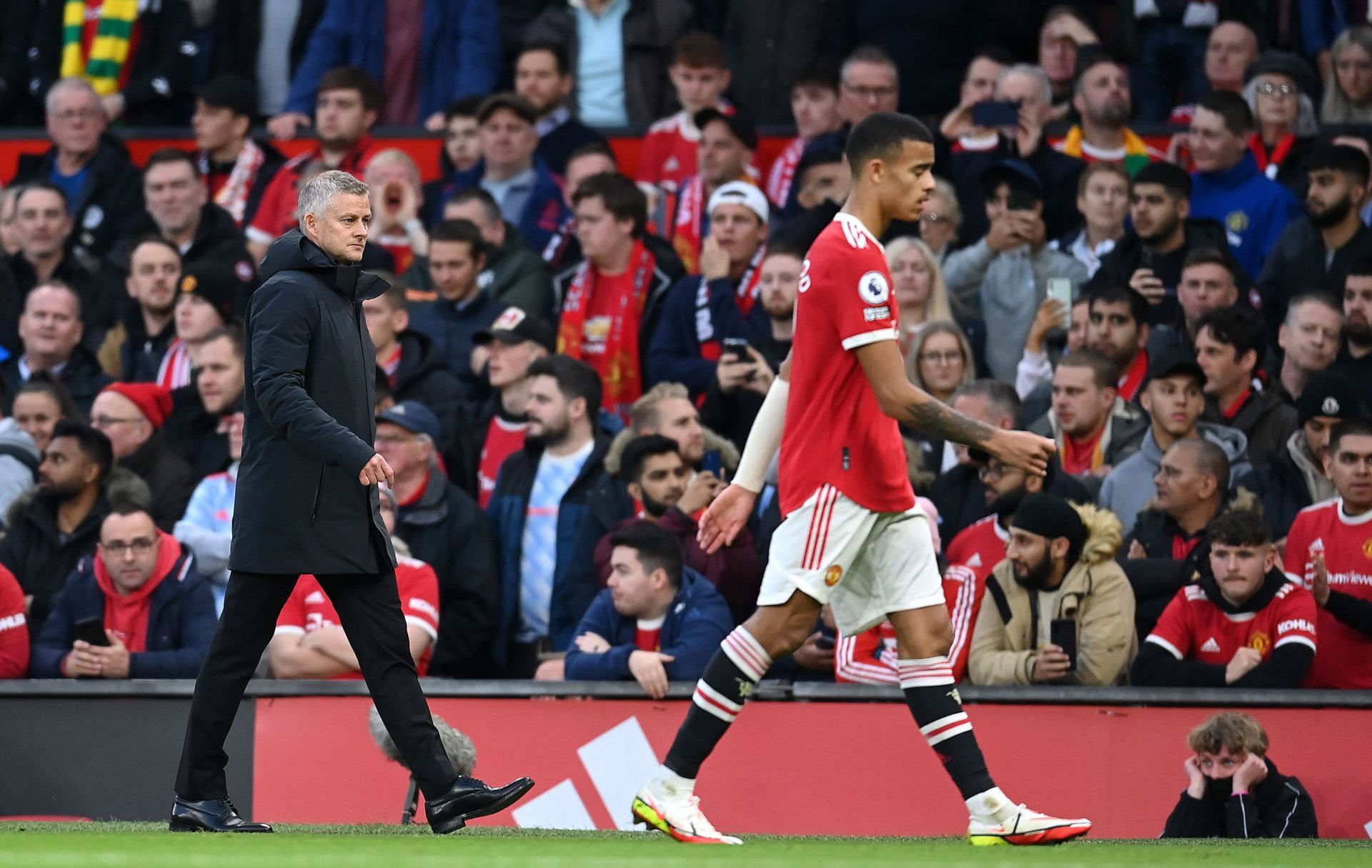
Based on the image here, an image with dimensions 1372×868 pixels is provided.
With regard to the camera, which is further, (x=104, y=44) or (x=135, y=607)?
(x=104, y=44)

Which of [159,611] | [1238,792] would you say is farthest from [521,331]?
[1238,792]

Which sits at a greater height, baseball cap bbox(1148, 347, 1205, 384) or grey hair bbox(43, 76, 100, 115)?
grey hair bbox(43, 76, 100, 115)

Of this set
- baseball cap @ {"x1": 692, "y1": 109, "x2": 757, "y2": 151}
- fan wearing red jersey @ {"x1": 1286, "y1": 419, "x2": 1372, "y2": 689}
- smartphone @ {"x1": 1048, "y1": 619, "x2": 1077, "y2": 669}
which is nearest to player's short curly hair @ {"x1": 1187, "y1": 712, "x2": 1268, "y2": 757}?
smartphone @ {"x1": 1048, "y1": 619, "x2": 1077, "y2": 669}

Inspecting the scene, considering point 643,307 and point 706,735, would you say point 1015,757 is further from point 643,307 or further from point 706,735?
point 643,307

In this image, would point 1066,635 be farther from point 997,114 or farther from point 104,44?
point 104,44

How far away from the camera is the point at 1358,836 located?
8.93 metres

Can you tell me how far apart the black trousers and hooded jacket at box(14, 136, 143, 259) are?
8.67 meters

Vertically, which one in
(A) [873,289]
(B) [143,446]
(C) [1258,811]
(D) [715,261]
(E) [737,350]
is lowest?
(C) [1258,811]

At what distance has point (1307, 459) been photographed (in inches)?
424

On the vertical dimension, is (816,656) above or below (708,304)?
below

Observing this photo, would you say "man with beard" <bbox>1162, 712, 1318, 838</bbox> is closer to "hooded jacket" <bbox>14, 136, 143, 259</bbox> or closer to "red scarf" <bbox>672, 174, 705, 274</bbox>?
"red scarf" <bbox>672, 174, 705, 274</bbox>

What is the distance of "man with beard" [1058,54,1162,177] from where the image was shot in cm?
1402

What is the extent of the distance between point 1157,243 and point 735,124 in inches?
120

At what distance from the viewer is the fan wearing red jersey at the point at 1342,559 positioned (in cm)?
955
